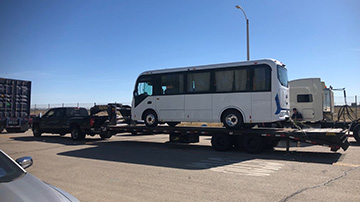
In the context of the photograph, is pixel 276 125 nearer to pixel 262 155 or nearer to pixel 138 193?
pixel 262 155

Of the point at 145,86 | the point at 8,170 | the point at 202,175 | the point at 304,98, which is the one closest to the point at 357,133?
the point at 304,98

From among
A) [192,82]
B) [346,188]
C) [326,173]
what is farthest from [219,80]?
[346,188]

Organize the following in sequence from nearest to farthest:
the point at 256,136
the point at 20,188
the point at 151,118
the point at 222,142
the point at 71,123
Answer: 1. the point at 20,188
2. the point at 256,136
3. the point at 222,142
4. the point at 151,118
5. the point at 71,123

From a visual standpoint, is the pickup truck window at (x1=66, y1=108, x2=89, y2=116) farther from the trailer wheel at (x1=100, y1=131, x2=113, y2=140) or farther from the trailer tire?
the trailer tire

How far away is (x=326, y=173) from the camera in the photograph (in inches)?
287

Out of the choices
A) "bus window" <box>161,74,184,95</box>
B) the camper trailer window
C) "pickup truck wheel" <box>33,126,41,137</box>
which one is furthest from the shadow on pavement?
"pickup truck wheel" <box>33,126,41,137</box>

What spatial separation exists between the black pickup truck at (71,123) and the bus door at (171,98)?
4.03 metres

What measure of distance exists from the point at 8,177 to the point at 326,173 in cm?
702

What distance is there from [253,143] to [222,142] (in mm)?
1236

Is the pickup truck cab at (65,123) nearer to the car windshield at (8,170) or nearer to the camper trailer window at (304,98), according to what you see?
the camper trailer window at (304,98)

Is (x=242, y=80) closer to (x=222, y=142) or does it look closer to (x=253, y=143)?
(x=253, y=143)

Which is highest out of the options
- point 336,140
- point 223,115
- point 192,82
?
point 192,82

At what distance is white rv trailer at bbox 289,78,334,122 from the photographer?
1576cm

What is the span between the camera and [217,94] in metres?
11.7
